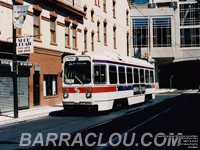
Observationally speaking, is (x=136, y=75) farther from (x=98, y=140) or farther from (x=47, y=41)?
(x=98, y=140)

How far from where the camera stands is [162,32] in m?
58.3

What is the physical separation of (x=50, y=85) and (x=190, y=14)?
4790 centimetres

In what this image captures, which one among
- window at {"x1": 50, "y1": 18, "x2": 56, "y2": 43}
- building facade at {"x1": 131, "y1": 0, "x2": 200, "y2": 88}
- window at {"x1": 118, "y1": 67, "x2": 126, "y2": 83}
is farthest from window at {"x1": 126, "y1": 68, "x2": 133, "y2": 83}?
building facade at {"x1": 131, "y1": 0, "x2": 200, "y2": 88}

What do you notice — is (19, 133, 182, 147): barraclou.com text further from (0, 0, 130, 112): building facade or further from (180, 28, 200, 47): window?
(180, 28, 200, 47): window

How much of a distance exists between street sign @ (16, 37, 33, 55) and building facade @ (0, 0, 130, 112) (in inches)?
52.7

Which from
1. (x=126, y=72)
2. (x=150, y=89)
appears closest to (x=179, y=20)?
(x=150, y=89)

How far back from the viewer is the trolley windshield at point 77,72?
15.1 meters

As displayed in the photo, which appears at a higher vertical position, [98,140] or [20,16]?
[20,16]

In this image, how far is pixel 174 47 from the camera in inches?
2275

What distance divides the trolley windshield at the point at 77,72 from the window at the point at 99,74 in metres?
0.37

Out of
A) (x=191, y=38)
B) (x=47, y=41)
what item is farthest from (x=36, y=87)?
A: (x=191, y=38)

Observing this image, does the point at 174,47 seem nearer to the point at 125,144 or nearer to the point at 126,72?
the point at 126,72

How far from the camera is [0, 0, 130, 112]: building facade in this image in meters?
18.8

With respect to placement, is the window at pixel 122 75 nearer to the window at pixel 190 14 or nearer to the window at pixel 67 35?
the window at pixel 67 35
